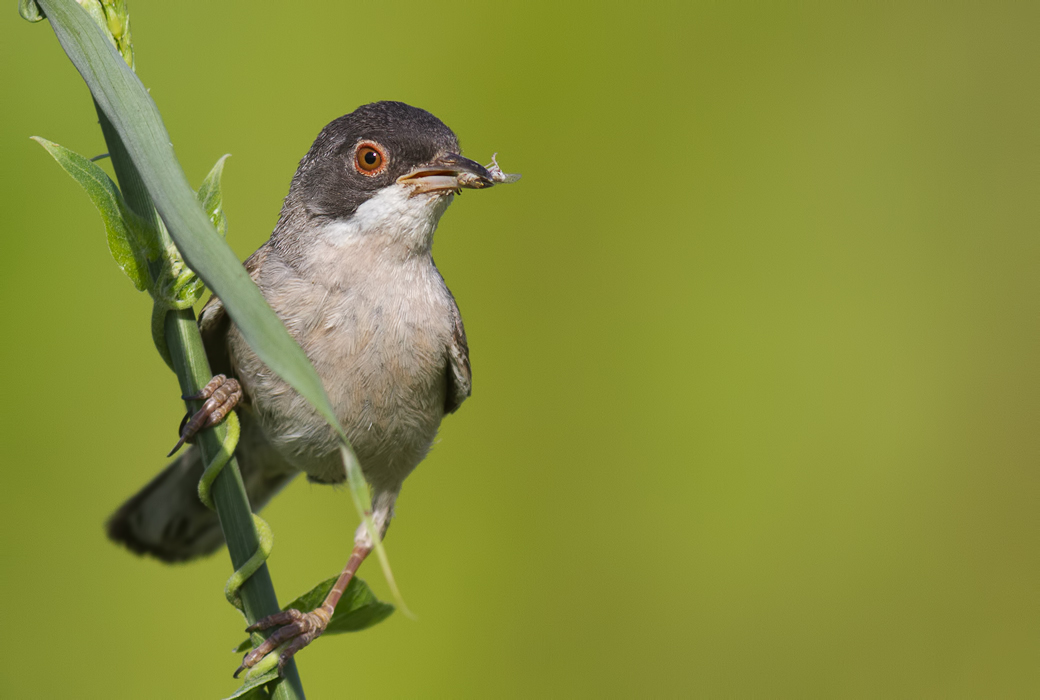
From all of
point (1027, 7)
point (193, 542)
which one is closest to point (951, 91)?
point (1027, 7)

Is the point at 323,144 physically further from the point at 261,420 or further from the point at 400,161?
the point at 261,420

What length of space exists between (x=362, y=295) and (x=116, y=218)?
152cm

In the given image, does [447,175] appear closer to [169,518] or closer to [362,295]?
[362,295]

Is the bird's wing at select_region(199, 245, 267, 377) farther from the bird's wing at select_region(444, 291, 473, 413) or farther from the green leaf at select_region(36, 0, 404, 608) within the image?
the green leaf at select_region(36, 0, 404, 608)

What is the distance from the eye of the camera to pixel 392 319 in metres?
3.38

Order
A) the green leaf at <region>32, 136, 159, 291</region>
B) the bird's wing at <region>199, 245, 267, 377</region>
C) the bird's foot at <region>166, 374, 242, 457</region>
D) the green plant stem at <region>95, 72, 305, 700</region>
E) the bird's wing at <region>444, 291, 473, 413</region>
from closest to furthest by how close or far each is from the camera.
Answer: the green leaf at <region>32, 136, 159, 291</region>, the green plant stem at <region>95, 72, 305, 700</region>, the bird's foot at <region>166, 374, 242, 457</region>, the bird's wing at <region>199, 245, 267, 377</region>, the bird's wing at <region>444, 291, 473, 413</region>

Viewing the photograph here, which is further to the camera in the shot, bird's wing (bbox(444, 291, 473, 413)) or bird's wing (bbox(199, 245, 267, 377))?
bird's wing (bbox(444, 291, 473, 413))

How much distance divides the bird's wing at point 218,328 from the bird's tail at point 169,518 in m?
0.42

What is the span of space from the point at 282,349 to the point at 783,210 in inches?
222

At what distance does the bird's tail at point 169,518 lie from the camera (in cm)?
379

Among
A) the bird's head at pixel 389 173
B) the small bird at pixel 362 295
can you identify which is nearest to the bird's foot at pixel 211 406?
the small bird at pixel 362 295

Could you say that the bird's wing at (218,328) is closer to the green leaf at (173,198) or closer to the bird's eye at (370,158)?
the bird's eye at (370,158)

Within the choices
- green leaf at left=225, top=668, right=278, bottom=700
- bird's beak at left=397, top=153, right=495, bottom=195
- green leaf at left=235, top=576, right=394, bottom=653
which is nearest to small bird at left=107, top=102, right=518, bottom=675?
bird's beak at left=397, top=153, right=495, bottom=195

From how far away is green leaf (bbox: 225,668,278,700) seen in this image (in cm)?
196
